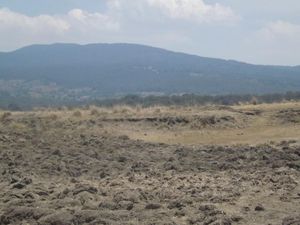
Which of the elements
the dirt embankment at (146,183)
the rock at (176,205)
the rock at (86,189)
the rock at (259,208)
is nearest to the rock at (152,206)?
the dirt embankment at (146,183)

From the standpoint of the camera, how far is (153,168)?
741 inches

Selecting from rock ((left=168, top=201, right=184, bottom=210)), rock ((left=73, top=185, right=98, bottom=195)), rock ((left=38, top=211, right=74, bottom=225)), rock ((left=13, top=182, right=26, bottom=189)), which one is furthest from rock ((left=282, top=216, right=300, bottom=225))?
rock ((left=13, top=182, right=26, bottom=189))

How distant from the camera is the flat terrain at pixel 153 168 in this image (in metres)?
12.3

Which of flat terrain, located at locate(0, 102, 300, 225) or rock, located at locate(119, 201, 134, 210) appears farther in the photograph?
rock, located at locate(119, 201, 134, 210)

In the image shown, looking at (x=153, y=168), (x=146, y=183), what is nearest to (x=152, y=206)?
(x=146, y=183)

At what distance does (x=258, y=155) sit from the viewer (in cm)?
2008

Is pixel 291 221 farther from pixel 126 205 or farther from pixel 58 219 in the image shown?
pixel 58 219

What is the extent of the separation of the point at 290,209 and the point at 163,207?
2495 millimetres

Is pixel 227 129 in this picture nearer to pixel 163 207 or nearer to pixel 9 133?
pixel 9 133

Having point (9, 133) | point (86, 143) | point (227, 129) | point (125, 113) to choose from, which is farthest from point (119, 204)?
point (125, 113)

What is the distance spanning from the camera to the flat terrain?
1232 cm

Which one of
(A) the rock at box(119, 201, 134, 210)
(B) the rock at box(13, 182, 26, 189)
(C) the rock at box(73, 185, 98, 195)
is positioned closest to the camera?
(A) the rock at box(119, 201, 134, 210)

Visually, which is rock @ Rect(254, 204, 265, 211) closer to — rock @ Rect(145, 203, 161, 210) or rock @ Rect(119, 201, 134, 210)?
rock @ Rect(145, 203, 161, 210)

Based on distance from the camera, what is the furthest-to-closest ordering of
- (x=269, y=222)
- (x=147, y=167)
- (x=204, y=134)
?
(x=204, y=134)
(x=147, y=167)
(x=269, y=222)
